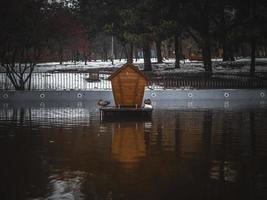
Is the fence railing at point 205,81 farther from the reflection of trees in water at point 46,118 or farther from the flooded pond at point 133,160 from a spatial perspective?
the flooded pond at point 133,160

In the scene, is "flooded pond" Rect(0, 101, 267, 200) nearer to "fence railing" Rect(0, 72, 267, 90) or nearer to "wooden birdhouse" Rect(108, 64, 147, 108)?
"wooden birdhouse" Rect(108, 64, 147, 108)

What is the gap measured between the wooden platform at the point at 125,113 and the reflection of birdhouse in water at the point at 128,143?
2.46m

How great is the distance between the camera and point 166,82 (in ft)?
128

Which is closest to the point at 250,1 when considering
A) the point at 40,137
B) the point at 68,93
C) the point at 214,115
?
the point at 68,93

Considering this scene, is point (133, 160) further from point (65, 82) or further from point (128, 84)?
point (65, 82)

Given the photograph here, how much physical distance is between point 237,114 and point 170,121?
4538mm

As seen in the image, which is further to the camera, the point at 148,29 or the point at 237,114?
the point at 148,29

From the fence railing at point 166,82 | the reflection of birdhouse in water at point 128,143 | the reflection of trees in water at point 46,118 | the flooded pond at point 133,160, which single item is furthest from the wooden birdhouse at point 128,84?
the fence railing at point 166,82

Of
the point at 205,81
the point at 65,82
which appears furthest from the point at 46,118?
the point at 205,81

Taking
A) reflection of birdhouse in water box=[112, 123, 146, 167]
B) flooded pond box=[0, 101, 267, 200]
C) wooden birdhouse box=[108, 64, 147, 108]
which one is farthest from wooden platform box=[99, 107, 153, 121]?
reflection of birdhouse in water box=[112, 123, 146, 167]

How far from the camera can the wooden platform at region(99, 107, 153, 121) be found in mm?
21672

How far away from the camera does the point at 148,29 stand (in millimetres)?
39750

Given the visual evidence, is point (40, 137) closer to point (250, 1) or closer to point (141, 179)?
point (141, 179)

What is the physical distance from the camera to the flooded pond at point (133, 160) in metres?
Answer: 8.36
